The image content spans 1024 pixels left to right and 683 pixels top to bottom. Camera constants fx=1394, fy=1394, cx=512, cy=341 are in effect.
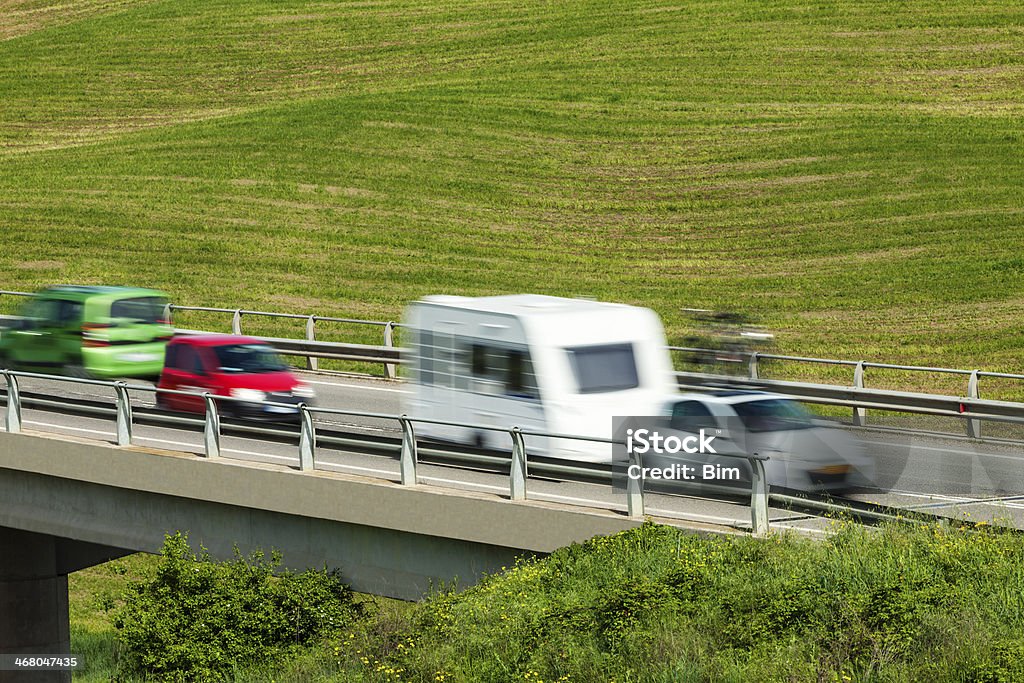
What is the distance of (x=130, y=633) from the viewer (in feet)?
58.6

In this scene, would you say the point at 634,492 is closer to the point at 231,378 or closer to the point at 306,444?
the point at 306,444

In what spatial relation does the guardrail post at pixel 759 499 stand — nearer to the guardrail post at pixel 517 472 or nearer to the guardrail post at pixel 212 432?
the guardrail post at pixel 517 472

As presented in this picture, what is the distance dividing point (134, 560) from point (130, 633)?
18.3m

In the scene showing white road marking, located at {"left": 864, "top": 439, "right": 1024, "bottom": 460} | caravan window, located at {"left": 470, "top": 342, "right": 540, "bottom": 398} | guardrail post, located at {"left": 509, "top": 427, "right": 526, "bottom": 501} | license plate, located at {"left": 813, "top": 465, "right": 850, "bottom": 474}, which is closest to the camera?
white road marking, located at {"left": 864, "top": 439, "right": 1024, "bottom": 460}

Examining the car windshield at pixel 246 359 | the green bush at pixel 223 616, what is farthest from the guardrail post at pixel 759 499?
the car windshield at pixel 246 359

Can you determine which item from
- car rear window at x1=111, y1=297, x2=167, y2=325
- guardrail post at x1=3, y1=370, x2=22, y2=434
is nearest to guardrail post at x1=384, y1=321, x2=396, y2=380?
car rear window at x1=111, y1=297, x2=167, y2=325

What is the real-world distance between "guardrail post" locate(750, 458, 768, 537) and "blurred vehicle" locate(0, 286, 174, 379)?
14.9 metres

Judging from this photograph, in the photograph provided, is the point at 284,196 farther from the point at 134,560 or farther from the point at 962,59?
the point at 962,59

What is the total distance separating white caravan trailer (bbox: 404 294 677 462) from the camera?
17719 mm

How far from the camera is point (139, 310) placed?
26.3 meters

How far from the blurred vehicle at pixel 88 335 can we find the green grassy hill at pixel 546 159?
45.0 feet

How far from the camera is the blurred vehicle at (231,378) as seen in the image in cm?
2217

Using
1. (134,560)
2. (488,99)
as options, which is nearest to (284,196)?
(488,99)

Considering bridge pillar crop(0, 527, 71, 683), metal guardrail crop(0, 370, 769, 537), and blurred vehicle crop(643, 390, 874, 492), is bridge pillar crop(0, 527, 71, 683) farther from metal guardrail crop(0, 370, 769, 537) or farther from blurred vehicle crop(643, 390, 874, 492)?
blurred vehicle crop(643, 390, 874, 492)
